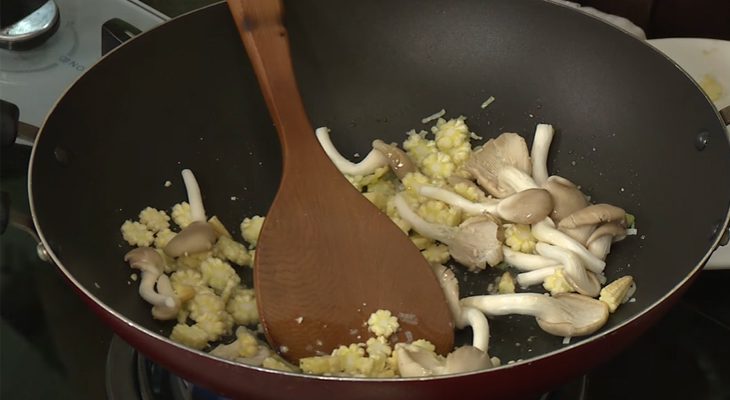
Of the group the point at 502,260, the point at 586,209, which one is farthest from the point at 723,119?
the point at 502,260

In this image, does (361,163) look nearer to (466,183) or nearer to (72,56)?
(466,183)

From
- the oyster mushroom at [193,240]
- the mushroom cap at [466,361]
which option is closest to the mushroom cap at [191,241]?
the oyster mushroom at [193,240]

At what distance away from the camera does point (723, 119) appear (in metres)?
0.88

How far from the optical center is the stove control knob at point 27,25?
1037 mm

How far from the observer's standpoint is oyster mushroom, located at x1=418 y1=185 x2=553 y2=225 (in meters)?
0.97

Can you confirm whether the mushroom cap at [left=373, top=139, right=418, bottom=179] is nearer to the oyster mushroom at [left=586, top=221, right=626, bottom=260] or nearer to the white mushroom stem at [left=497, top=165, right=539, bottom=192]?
the white mushroom stem at [left=497, top=165, right=539, bottom=192]

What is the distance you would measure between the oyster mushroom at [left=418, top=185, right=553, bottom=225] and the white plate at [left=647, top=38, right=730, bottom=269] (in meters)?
0.33

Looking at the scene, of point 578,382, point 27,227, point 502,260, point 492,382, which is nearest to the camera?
point 492,382

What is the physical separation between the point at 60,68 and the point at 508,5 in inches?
23.3

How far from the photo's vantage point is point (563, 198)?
3.24 feet


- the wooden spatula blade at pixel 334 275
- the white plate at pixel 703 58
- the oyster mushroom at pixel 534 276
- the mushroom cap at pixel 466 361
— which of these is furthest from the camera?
the white plate at pixel 703 58

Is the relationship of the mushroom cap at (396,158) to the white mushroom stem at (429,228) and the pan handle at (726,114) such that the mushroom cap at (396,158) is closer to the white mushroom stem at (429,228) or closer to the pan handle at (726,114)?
the white mushroom stem at (429,228)

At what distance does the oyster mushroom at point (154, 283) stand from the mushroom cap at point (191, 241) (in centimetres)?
2

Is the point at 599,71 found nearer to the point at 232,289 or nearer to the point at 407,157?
the point at 407,157
